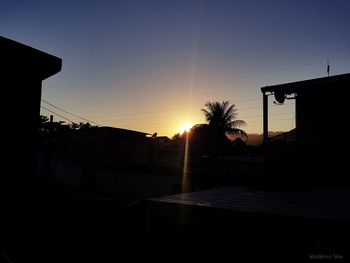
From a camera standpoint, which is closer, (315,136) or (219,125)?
(315,136)

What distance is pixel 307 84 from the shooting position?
10.6 metres

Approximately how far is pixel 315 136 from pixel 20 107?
34.8ft

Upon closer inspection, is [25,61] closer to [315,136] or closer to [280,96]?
[280,96]

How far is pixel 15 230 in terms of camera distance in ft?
13.5

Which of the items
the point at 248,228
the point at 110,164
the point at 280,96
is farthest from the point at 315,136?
the point at 110,164

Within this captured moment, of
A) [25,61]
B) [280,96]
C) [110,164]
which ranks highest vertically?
[280,96]

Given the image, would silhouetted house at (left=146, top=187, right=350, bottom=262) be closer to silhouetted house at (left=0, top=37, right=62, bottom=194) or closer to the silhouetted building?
the silhouetted building

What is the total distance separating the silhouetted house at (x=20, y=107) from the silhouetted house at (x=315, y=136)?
7.49 meters

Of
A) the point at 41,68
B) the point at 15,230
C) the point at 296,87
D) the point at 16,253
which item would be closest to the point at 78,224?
the point at 16,253

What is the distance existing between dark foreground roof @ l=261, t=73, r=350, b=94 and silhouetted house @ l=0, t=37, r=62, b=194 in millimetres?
8709

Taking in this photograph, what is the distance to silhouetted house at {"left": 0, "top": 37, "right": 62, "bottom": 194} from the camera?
4.04 meters

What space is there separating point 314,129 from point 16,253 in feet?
35.3

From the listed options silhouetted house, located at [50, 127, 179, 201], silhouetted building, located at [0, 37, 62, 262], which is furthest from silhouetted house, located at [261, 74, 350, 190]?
silhouetted house, located at [50, 127, 179, 201]

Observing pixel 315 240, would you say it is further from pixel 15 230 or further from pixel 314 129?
pixel 314 129
